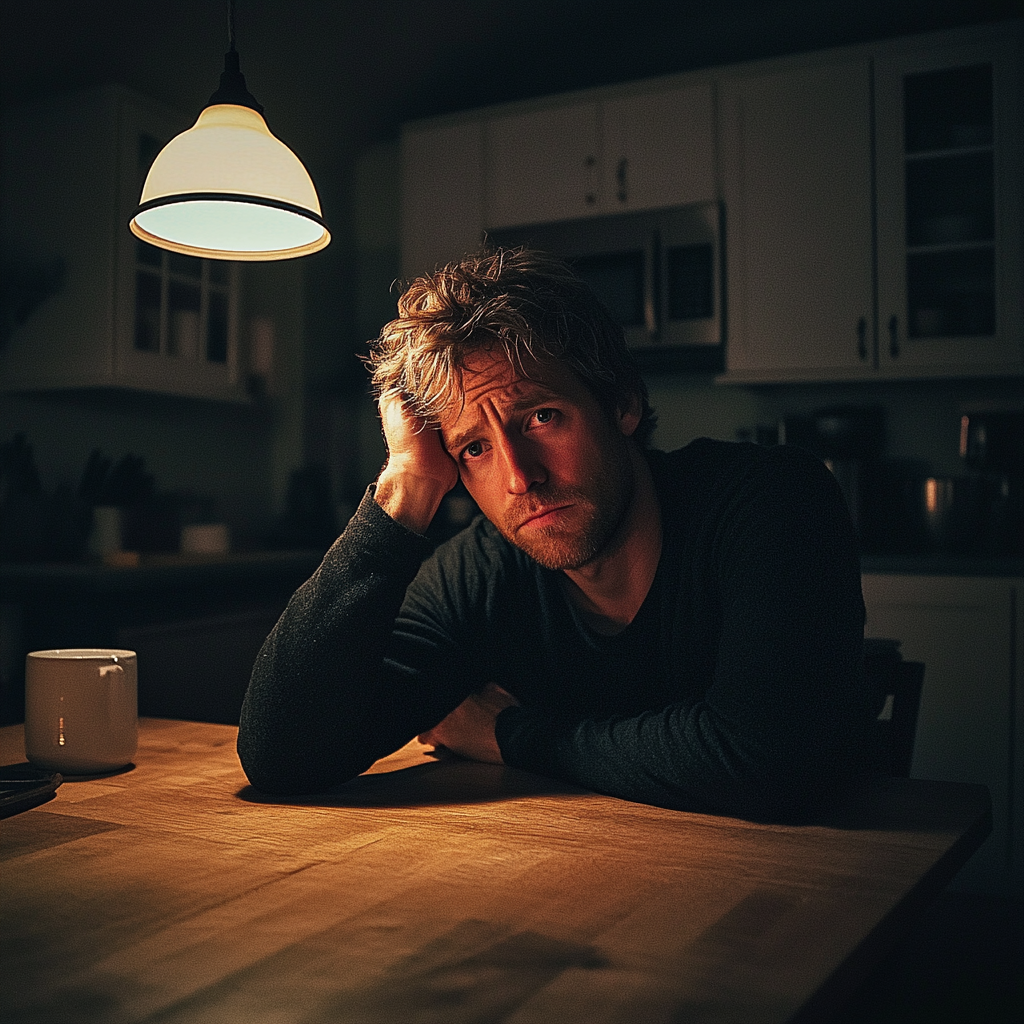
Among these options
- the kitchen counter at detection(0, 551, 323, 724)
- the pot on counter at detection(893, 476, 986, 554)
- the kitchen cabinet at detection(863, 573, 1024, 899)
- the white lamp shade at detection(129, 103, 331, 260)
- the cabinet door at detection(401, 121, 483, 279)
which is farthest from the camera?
the cabinet door at detection(401, 121, 483, 279)

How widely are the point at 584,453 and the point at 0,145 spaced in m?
3.03

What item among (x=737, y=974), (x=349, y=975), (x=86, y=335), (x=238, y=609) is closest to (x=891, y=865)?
(x=737, y=974)

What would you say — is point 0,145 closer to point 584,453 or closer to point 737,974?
point 584,453

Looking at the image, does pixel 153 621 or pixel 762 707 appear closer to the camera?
pixel 762 707

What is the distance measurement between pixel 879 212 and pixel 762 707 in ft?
8.97

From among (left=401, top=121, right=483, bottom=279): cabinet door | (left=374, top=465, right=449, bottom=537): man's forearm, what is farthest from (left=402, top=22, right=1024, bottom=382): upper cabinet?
(left=374, top=465, right=449, bottom=537): man's forearm

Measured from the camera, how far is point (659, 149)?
3646mm

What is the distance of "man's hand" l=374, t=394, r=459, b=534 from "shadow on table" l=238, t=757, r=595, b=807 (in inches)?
11.8

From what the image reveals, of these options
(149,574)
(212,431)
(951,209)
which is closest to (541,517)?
(149,574)

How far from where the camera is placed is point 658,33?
3.87m

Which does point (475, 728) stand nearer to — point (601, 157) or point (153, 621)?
point (153, 621)

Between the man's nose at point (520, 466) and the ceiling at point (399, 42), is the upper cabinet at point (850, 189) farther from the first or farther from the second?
the man's nose at point (520, 466)

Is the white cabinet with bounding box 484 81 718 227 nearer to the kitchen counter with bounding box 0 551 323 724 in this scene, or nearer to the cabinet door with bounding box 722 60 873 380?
the cabinet door with bounding box 722 60 873 380

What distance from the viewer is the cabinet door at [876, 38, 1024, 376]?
3.21 metres
